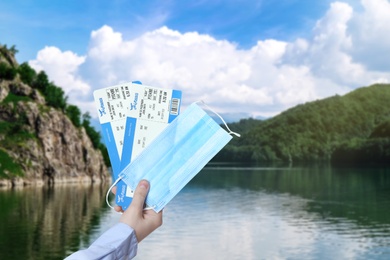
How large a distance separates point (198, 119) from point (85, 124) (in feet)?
428

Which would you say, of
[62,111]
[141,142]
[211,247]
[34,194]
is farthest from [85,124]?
[141,142]

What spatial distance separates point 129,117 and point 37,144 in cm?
10732

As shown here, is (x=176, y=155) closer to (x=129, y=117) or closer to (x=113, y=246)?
(x=129, y=117)

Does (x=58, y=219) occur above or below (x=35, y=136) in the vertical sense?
below

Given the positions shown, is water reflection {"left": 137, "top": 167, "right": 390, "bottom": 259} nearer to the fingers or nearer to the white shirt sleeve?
the fingers

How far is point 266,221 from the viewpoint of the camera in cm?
6047

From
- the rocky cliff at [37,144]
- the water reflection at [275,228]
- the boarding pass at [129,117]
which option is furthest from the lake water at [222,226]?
the boarding pass at [129,117]

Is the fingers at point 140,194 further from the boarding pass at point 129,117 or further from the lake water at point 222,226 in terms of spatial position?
the lake water at point 222,226

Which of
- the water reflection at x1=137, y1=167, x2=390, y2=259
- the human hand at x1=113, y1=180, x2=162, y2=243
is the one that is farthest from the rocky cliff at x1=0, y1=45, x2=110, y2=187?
the human hand at x1=113, y1=180, x2=162, y2=243

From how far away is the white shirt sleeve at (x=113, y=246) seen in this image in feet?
7.33

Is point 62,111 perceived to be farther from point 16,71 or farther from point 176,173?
point 176,173

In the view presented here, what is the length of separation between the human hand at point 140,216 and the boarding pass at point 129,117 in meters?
0.18

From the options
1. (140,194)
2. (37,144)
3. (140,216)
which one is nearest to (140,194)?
(140,194)

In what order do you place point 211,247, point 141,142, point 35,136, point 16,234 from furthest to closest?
1. point 35,136
2. point 16,234
3. point 211,247
4. point 141,142
